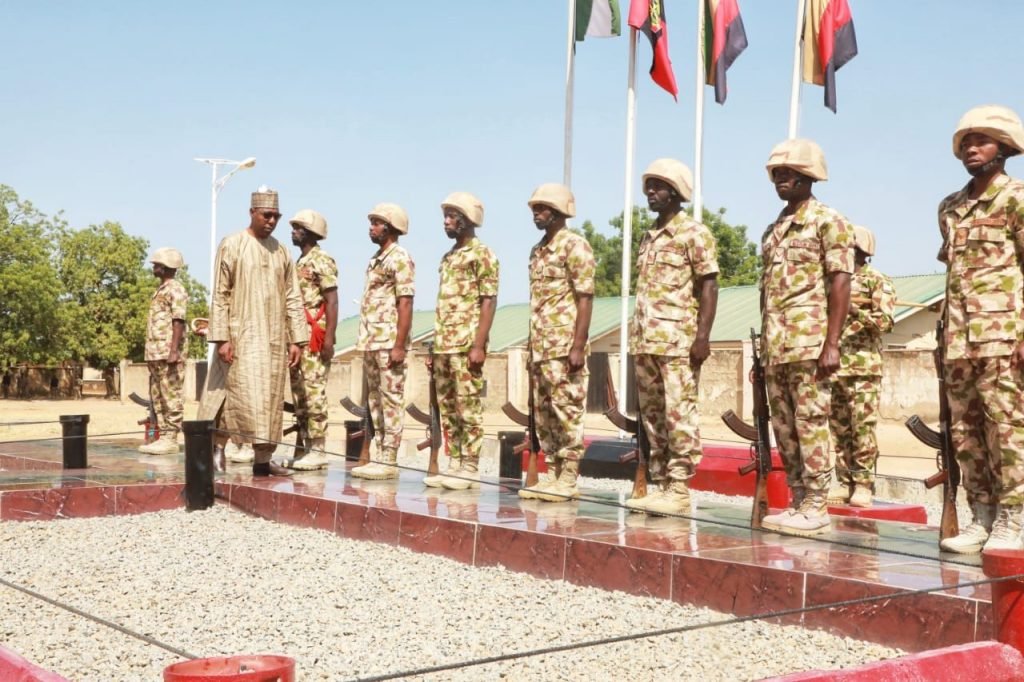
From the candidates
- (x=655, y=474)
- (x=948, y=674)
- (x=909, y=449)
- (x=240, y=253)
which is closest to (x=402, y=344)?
(x=240, y=253)

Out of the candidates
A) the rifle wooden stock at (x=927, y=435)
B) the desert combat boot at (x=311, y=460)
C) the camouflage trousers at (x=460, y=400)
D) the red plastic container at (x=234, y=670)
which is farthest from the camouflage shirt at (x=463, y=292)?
the red plastic container at (x=234, y=670)

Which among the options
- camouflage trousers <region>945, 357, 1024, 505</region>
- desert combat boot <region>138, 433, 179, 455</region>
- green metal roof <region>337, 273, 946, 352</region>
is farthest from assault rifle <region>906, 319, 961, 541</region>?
green metal roof <region>337, 273, 946, 352</region>

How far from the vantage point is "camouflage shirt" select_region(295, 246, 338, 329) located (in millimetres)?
9609

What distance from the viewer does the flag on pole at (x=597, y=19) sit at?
15242 mm

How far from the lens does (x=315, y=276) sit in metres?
9.66

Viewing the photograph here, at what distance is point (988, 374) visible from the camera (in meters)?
5.31

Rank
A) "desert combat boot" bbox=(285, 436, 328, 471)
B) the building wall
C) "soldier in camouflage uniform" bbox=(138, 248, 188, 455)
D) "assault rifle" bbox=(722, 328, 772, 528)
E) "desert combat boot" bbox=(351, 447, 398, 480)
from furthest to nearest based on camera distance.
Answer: the building wall
"soldier in camouflage uniform" bbox=(138, 248, 188, 455)
"desert combat boot" bbox=(285, 436, 328, 471)
"desert combat boot" bbox=(351, 447, 398, 480)
"assault rifle" bbox=(722, 328, 772, 528)

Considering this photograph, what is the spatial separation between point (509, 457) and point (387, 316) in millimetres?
2076

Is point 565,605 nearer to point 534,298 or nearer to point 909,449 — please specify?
point 534,298

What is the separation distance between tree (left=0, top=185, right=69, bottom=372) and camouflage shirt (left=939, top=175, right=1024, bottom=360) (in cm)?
4040

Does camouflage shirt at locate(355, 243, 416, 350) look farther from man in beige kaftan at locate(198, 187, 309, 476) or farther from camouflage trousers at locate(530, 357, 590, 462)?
camouflage trousers at locate(530, 357, 590, 462)

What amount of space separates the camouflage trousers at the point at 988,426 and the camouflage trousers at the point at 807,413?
687mm

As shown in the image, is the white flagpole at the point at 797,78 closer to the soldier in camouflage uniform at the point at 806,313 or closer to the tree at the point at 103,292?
the soldier in camouflage uniform at the point at 806,313

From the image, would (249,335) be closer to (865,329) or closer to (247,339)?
(247,339)
